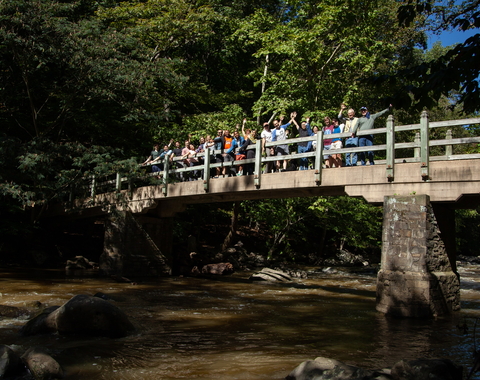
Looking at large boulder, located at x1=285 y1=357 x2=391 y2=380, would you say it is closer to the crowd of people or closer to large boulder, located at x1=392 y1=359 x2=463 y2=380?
large boulder, located at x1=392 y1=359 x2=463 y2=380

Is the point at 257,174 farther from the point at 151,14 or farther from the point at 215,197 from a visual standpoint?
the point at 151,14

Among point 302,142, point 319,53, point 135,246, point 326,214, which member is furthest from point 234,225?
point 302,142

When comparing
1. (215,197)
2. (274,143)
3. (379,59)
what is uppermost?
(379,59)

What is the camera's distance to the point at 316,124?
1930 centimetres

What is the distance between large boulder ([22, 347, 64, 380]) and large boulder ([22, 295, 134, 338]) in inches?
67.7

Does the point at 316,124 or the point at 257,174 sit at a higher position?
the point at 316,124

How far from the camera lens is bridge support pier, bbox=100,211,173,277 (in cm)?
1608

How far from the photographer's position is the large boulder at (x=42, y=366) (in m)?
4.96

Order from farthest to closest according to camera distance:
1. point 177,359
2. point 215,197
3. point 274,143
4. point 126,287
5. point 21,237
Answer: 1. point 21,237
2. point 215,197
3. point 126,287
4. point 274,143
5. point 177,359

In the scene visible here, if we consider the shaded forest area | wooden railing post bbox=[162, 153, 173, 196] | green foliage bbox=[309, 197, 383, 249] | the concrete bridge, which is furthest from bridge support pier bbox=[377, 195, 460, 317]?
green foliage bbox=[309, 197, 383, 249]

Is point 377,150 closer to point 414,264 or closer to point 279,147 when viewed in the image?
point 279,147

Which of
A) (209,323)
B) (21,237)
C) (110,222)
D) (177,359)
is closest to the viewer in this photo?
(177,359)

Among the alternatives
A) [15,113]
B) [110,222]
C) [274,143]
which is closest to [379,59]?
[274,143]

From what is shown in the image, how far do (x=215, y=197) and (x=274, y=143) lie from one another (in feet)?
10.3
